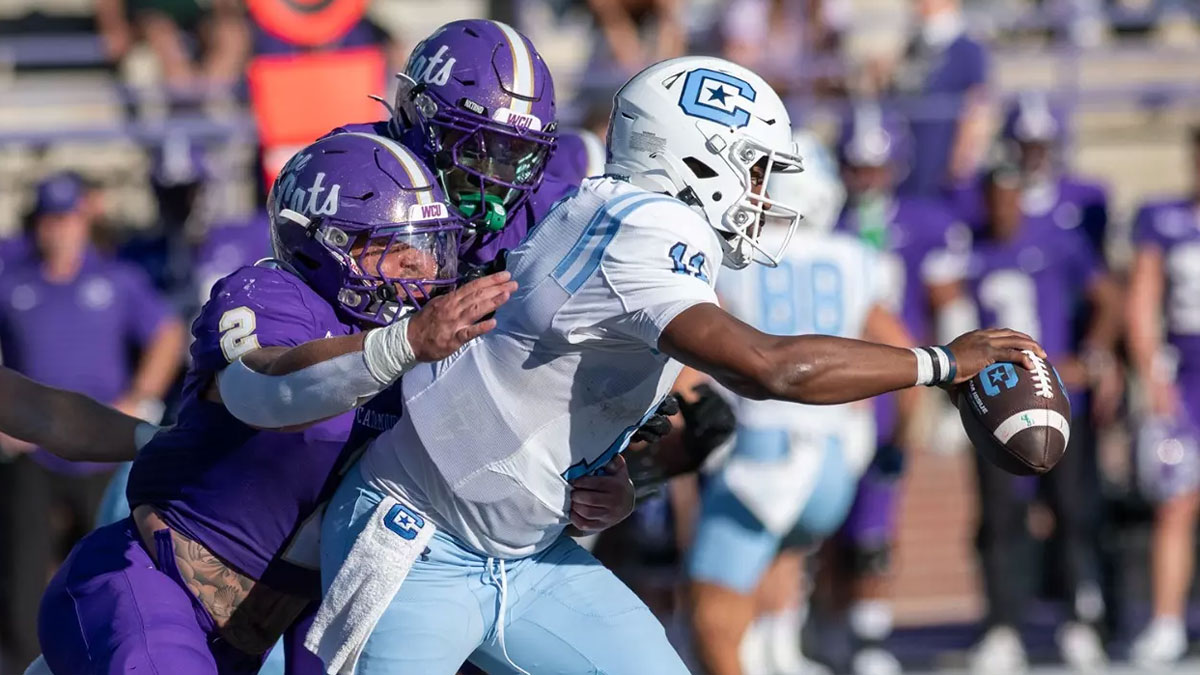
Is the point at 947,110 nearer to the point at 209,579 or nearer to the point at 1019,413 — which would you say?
the point at 1019,413

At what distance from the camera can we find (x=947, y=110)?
874 cm

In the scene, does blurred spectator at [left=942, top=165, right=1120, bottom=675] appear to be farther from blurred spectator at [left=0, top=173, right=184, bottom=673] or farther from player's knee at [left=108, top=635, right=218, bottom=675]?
player's knee at [left=108, top=635, right=218, bottom=675]

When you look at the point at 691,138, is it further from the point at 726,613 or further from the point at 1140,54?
the point at 1140,54

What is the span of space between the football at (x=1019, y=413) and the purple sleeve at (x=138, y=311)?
181 inches

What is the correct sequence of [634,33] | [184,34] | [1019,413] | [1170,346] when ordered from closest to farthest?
[1019,413] → [1170,346] → [634,33] → [184,34]

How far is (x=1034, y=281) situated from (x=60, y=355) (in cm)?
380

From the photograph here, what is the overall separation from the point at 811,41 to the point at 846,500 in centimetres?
384

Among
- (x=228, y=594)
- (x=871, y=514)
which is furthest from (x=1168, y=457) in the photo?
(x=228, y=594)

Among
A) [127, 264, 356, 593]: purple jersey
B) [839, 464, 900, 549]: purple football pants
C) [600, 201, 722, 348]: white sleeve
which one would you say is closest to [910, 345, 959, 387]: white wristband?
[600, 201, 722, 348]: white sleeve

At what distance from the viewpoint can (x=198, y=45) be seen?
9.40 m

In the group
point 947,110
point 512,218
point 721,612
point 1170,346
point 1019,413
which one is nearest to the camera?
point 1019,413

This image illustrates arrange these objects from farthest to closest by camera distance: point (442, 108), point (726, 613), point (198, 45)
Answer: point (198, 45) → point (726, 613) → point (442, 108)

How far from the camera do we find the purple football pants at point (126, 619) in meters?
3.50

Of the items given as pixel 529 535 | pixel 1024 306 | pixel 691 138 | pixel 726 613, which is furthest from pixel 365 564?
pixel 1024 306
